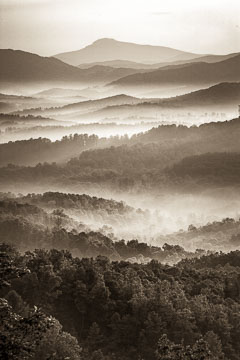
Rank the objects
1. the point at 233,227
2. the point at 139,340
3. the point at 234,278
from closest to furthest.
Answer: the point at 139,340 → the point at 234,278 → the point at 233,227

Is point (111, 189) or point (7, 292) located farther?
point (111, 189)

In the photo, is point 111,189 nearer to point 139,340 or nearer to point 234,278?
point 234,278

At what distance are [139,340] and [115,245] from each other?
48298 millimetres

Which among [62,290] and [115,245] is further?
[115,245]

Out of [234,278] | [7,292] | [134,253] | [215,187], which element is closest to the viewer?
[7,292]

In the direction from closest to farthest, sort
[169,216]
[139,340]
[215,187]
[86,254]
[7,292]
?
[139,340] < [7,292] < [86,254] < [169,216] < [215,187]

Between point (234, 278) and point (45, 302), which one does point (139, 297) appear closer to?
point (45, 302)

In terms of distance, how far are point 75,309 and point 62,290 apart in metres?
1.97

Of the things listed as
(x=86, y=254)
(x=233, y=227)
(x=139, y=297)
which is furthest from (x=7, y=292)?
(x=233, y=227)

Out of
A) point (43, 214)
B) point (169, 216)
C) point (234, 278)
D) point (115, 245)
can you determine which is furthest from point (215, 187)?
point (234, 278)

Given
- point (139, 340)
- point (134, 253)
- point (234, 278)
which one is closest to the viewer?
point (139, 340)

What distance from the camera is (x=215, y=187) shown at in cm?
19650

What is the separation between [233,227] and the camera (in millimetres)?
130125

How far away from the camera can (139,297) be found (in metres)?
46.5
